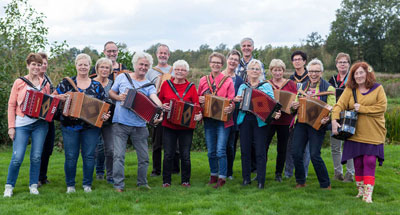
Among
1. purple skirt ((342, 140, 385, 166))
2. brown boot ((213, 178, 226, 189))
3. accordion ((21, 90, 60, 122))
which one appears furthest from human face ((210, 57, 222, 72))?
accordion ((21, 90, 60, 122))

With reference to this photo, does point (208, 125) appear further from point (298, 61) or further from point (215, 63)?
point (298, 61)

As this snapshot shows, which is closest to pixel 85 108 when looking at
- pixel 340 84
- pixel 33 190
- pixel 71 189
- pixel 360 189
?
pixel 71 189

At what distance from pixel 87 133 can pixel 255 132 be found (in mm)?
2811

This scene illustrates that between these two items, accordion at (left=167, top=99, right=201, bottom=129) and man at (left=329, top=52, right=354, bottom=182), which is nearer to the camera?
accordion at (left=167, top=99, right=201, bottom=129)

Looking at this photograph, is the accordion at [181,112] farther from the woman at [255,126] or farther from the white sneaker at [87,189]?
the white sneaker at [87,189]

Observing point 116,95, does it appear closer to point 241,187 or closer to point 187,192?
point 187,192

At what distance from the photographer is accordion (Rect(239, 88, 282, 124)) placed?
629 cm

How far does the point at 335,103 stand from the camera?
6.36 meters

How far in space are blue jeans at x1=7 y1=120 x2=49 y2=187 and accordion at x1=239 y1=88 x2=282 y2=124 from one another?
330 centimetres

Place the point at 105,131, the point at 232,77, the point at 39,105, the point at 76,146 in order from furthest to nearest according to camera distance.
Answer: the point at 232,77 → the point at 105,131 → the point at 76,146 → the point at 39,105

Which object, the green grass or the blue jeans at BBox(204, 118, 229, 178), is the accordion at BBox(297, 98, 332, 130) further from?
the blue jeans at BBox(204, 118, 229, 178)

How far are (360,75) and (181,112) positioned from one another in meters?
2.88

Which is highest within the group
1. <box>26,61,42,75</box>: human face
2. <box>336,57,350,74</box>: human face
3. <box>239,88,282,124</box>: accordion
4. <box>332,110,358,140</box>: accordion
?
<box>336,57,350,74</box>: human face

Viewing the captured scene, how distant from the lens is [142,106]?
617 cm
